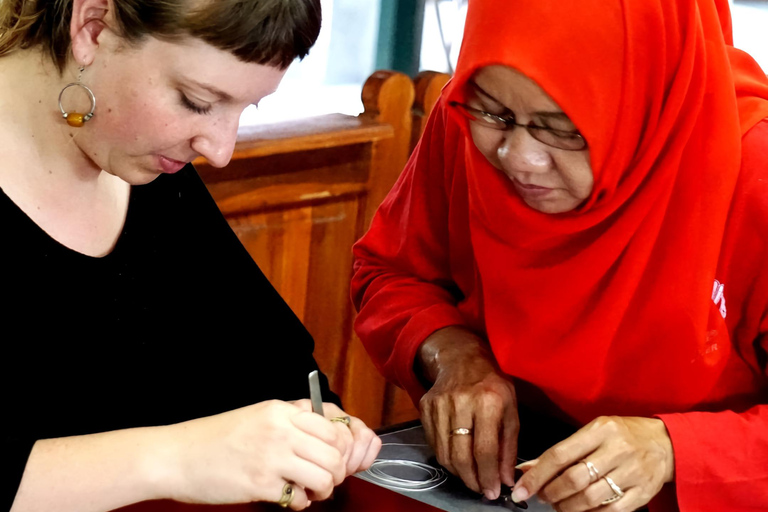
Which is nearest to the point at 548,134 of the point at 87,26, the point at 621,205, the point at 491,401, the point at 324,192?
the point at 621,205

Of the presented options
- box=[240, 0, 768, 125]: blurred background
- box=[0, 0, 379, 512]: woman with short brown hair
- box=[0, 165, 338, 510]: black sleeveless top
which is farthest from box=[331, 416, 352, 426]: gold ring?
box=[240, 0, 768, 125]: blurred background

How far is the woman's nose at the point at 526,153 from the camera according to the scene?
125cm

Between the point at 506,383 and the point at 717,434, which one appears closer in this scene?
the point at 717,434

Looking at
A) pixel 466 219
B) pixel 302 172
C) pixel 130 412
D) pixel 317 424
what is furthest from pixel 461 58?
pixel 302 172

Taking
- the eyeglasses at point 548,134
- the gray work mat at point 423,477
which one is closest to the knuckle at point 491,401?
the gray work mat at point 423,477

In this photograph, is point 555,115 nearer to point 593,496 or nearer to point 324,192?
point 593,496

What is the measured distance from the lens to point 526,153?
1.25 metres

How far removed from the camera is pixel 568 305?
135 cm

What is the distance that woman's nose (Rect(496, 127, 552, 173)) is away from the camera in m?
1.25

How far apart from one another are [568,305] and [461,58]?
38cm

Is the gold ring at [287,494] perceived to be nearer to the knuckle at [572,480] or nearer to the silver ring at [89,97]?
the knuckle at [572,480]

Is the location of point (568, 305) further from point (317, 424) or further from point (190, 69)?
point (190, 69)

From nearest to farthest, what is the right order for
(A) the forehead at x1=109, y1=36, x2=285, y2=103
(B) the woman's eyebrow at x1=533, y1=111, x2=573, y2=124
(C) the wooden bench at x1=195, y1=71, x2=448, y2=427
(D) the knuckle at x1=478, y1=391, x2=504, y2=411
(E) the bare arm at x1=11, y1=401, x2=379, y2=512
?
(E) the bare arm at x1=11, y1=401, x2=379, y2=512 < (A) the forehead at x1=109, y1=36, x2=285, y2=103 < (B) the woman's eyebrow at x1=533, y1=111, x2=573, y2=124 < (D) the knuckle at x1=478, y1=391, x2=504, y2=411 < (C) the wooden bench at x1=195, y1=71, x2=448, y2=427

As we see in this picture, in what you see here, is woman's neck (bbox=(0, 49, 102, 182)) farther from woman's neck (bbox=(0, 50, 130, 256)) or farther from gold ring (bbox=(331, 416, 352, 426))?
gold ring (bbox=(331, 416, 352, 426))
